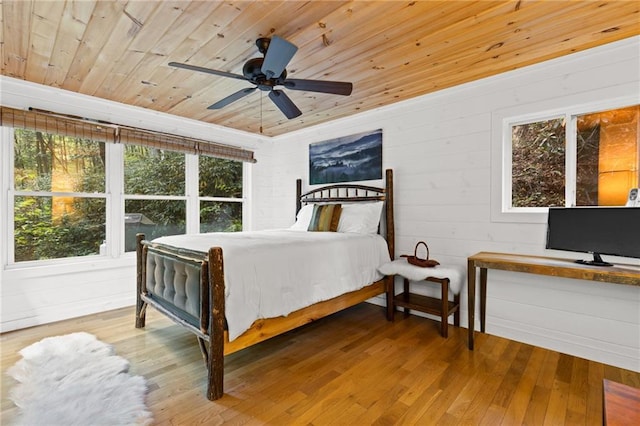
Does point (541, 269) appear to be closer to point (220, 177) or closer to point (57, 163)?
point (220, 177)

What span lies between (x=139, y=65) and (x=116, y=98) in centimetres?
109

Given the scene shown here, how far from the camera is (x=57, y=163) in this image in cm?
326

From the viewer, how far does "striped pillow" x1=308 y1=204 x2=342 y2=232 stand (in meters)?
3.60

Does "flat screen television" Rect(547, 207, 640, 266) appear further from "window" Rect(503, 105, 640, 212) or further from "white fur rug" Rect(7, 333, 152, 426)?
"white fur rug" Rect(7, 333, 152, 426)

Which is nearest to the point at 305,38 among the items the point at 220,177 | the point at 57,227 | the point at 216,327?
the point at 216,327

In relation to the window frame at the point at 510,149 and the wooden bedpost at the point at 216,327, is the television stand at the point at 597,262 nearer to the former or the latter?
the window frame at the point at 510,149

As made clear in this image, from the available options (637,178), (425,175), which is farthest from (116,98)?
(637,178)

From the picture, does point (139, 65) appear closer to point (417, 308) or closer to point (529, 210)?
point (417, 308)

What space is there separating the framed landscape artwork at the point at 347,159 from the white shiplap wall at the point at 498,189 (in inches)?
5.9

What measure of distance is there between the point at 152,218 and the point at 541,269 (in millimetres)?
4206

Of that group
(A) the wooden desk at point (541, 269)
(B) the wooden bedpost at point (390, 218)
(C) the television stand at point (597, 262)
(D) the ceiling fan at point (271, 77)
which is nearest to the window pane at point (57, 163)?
(D) the ceiling fan at point (271, 77)

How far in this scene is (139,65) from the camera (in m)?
2.61

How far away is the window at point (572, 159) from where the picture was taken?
2.35 metres

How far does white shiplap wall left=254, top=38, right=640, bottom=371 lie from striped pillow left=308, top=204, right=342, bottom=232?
0.75 metres
